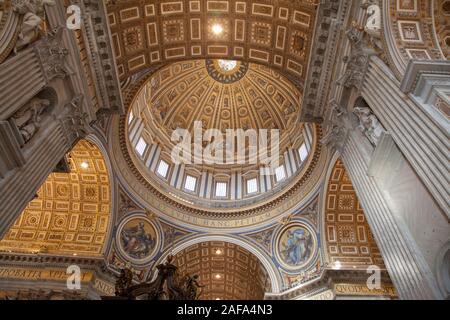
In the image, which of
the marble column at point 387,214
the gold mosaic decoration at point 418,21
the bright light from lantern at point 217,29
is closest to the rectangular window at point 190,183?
the bright light from lantern at point 217,29

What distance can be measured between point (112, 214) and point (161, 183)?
4.43 metres

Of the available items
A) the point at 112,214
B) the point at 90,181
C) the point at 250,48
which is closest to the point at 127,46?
the point at 250,48

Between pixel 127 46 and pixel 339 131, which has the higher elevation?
pixel 127 46

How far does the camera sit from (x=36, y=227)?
16.7 meters

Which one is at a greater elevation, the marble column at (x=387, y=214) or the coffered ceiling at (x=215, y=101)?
the coffered ceiling at (x=215, y=101)

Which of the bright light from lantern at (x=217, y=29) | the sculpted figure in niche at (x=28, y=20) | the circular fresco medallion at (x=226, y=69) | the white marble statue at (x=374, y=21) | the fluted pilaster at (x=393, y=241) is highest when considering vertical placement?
the circular fresco medallion at (x=226, y=69)

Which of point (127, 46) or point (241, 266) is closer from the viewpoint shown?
point (127, 46)

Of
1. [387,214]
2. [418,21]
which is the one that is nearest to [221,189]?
[387,214]

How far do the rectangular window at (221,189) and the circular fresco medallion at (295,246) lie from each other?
6049 millimetres

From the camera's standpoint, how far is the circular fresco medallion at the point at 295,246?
17.6 meters

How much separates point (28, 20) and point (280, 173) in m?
17.8

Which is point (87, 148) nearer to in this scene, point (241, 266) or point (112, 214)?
point (112, 214)

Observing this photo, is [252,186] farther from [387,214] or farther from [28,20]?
[28,20]

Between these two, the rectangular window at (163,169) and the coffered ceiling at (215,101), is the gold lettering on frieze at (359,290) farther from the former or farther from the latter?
the rectangular window at (163,169)
